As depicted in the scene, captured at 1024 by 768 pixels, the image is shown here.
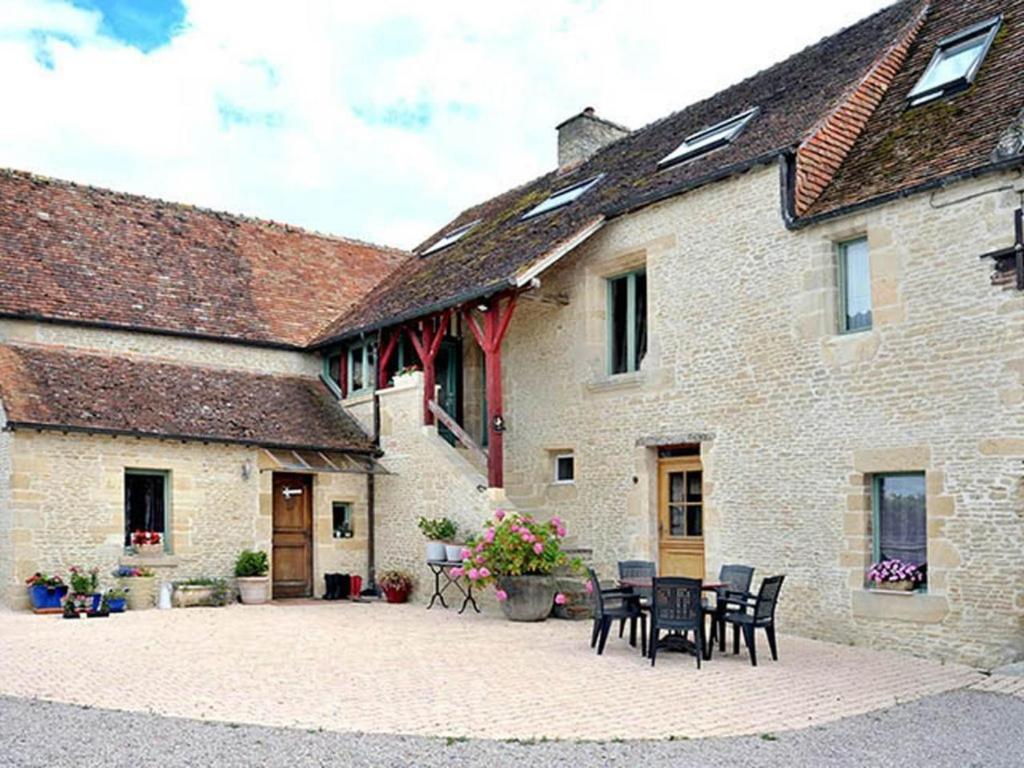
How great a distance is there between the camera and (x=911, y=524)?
30.7 feet

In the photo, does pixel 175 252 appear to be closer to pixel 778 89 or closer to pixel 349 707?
pixel 778 89

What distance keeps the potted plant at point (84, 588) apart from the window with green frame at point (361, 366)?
196 inches

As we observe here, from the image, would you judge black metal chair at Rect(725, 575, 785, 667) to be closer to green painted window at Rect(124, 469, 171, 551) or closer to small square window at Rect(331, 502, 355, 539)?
small square window at Rect(331, 502, 355, 539)

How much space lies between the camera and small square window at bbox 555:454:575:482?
1349 centimetres

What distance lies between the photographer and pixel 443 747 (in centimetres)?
578

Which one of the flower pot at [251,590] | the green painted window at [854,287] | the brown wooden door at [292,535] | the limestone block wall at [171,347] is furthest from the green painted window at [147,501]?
the green painted window at [854,287]

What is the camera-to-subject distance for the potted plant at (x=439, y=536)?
1325 cm

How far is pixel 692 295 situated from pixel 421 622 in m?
4.68

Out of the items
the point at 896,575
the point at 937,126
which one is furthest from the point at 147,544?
the point at 937,126

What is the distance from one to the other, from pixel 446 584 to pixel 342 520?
8.29 feet

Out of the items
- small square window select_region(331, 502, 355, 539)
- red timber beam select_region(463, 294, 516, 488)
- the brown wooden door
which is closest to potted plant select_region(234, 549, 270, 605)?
the brown wooden door

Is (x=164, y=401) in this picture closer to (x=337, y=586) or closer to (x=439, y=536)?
(x=337, y=586)

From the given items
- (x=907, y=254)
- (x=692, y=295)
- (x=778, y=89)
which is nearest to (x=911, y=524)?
(x=907, y=254)

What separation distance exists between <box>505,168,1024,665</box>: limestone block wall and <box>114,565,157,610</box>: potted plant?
5.00 m
